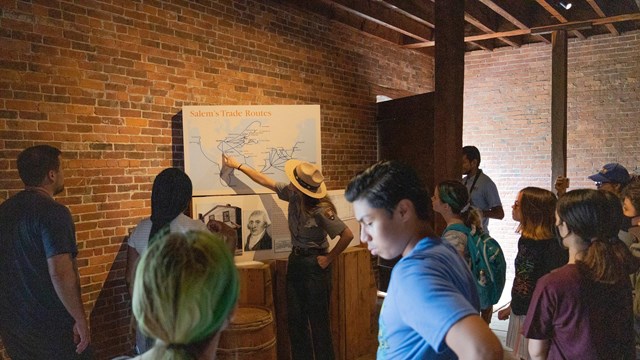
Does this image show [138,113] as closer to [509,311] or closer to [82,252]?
[82,252]

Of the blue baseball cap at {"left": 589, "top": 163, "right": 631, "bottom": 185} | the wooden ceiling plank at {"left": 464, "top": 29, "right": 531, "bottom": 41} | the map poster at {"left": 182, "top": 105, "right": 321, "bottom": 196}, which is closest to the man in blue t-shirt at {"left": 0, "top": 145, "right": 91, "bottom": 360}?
the map poster at {"left": 182, "top": 105, "right": 321, "bottom": 196}

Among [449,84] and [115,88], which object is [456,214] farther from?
[115,88]

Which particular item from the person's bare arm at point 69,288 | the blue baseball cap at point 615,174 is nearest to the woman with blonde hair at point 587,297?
the person's bare arm at point 69,288

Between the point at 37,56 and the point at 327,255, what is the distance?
8.40 ft

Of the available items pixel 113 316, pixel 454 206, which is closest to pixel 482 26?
pixel 454 206

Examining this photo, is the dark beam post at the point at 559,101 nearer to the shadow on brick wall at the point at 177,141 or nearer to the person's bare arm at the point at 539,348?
the shadow on brick wall at the point at 177,141

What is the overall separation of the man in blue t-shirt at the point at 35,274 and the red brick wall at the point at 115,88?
→ 87 centimetres

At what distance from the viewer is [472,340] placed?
131 cm

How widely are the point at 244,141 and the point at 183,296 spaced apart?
386 cm

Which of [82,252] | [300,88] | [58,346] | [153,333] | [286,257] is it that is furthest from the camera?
[300,88]

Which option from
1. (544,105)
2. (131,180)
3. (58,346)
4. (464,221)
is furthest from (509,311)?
(544,105)

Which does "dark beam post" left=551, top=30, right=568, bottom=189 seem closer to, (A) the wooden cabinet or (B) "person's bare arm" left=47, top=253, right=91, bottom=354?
(A) the wooden cabinet

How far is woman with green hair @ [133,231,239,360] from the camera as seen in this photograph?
44.6 inches

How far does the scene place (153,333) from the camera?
1152 millimetres
